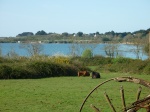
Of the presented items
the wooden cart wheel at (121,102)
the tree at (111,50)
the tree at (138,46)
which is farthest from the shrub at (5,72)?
the tree at (111,50)

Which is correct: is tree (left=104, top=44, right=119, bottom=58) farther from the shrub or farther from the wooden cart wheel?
the wooden cart wheel

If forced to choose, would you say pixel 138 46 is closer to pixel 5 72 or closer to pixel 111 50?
pixel 111 50

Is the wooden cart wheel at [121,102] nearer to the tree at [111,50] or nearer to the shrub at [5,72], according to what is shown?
the shrub at [5,72]

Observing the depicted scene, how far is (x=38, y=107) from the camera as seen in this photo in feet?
28.5

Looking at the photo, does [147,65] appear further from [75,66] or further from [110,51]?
[110,51]

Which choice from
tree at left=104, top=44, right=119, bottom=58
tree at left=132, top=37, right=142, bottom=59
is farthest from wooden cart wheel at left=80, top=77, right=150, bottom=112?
tree at left=104, top=44, right=119, bottom=58

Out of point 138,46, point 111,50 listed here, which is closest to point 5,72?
point 138,46

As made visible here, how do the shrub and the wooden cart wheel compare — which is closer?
the wooden cart wheel

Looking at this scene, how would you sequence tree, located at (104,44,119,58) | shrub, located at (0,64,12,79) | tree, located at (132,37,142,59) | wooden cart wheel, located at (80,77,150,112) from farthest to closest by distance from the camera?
tree, located at (104,44,119,58) < tree, located at (132,37,142,59) < shrub, located at (0,64,12,79) < wooden cart wheel, located at (80,77,150,112)

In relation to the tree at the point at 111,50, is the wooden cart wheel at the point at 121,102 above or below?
above

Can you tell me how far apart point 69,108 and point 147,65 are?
1552 cm

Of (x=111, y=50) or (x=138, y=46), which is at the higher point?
(x=138, y=46)

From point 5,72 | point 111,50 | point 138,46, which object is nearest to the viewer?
point 5,72

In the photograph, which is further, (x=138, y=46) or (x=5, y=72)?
(x=138, y=46)
